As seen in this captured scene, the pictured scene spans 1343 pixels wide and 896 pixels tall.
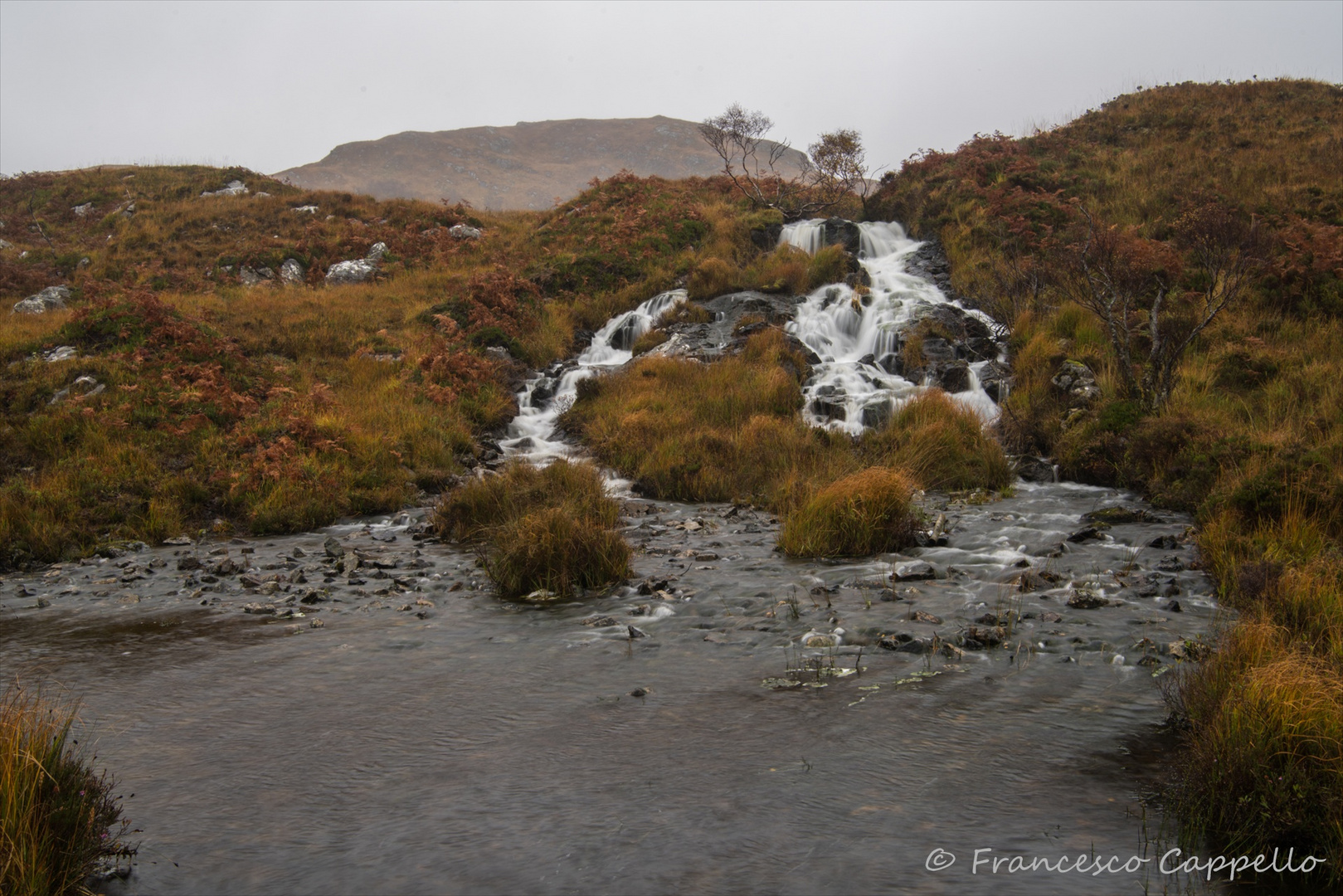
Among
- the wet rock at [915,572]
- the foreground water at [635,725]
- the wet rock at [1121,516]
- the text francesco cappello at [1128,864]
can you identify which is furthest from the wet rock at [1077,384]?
the text francesco cappello at [1128,864]

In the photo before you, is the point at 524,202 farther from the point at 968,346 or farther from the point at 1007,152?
the point at 968,346

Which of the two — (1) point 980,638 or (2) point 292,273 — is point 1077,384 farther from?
(2) point 292,273

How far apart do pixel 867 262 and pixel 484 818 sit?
24.7m

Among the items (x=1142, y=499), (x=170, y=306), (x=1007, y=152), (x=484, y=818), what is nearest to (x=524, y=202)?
(x=1007, y=152)

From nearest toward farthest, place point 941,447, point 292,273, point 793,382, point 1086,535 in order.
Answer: point 1086,535
point 941,447
point 793,382
point 292,273

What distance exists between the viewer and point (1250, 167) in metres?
22.0

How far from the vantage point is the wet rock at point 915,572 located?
820 cm

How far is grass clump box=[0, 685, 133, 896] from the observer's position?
315 cm

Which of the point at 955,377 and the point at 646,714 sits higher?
the point at 955,377

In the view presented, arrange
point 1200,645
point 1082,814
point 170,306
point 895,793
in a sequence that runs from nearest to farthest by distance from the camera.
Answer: point 1082,814
point 895,793
point 1200,645
point 170,306

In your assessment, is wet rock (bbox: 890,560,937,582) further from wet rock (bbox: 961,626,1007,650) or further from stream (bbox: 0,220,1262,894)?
wet rock (bbox: 961,626,1007,650)

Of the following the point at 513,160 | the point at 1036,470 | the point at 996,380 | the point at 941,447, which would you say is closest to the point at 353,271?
the point at 996,380

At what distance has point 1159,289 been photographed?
13641 millimetres

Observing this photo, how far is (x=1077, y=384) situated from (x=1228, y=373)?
7.71 feet
